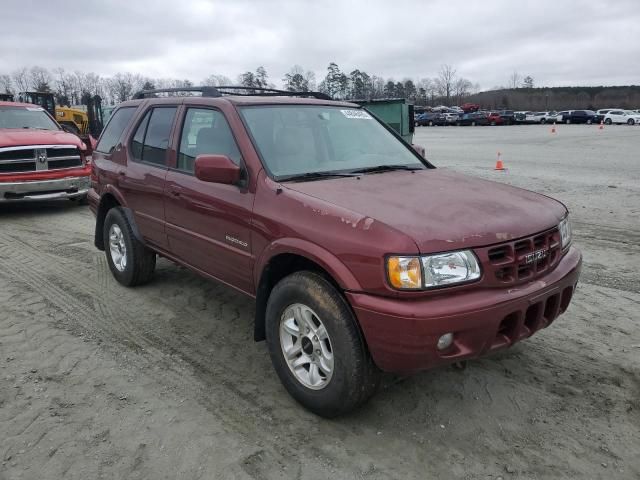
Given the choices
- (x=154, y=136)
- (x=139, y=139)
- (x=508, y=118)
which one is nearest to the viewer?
(x=154, y=136)

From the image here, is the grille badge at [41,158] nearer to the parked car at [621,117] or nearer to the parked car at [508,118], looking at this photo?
the parked car at [508,118]

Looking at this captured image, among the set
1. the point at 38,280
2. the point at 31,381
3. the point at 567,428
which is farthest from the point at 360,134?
the point at 38,280

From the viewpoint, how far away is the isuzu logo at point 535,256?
2848 mm

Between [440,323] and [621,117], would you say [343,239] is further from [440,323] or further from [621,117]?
[621,117]

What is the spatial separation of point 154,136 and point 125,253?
1305mm

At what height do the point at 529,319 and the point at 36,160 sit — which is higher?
the point at 36,160

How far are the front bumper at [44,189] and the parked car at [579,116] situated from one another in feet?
180

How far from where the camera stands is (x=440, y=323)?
99.8 inches

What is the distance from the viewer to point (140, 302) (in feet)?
16.2

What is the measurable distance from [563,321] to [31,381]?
409cm

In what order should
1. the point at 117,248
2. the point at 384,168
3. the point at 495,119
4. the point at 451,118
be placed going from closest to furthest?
the point at 384,168 < the point at 117,248 < the point at 495,119 < the point at 451,118

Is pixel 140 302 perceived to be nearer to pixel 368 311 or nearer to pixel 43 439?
pixel 43 439

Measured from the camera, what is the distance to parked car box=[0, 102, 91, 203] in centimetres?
876

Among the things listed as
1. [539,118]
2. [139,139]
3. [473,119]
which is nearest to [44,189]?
[139,139]
